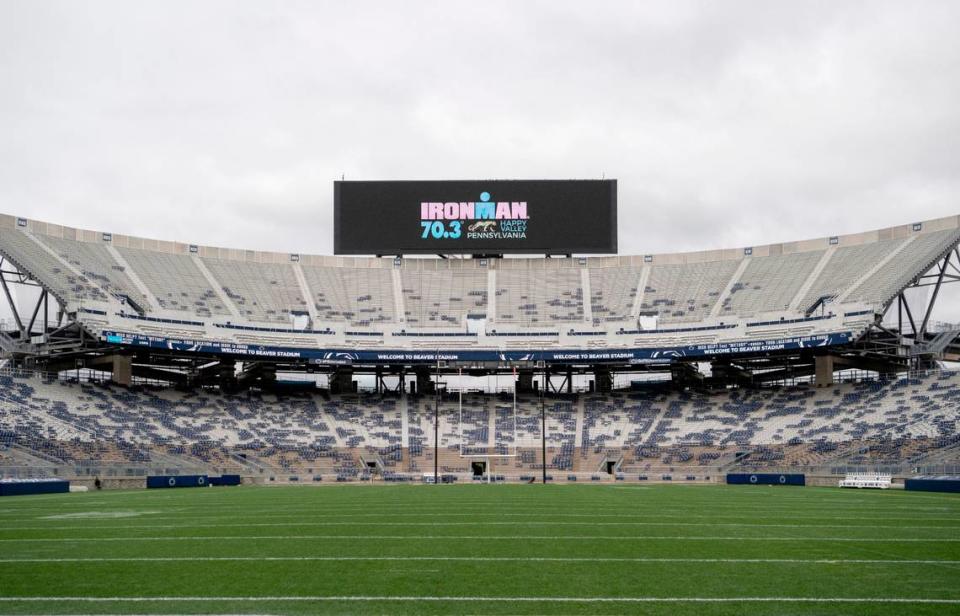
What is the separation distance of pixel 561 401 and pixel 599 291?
9.37 metres

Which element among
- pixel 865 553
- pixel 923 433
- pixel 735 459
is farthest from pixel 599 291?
pixel 865 553

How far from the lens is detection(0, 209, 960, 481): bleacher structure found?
49594 millimetres

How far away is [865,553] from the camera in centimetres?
1312

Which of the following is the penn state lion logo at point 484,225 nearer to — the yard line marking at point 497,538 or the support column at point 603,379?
the support column at point 603,379

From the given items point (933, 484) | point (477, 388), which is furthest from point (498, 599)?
point (477, 388)

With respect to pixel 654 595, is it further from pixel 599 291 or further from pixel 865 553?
pixel 599 291

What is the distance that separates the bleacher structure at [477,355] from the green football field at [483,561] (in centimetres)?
2596

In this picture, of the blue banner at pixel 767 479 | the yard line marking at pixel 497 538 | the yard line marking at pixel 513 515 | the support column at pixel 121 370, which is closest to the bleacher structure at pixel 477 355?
the support column at pixel 121 370

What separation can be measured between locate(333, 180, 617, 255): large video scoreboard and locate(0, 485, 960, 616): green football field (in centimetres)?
4375

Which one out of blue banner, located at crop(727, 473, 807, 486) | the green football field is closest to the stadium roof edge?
blue banner, located at crop(727, 473, 807, 486)

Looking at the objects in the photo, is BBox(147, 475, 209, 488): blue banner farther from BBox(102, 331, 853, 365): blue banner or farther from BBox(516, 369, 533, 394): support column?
BBox(516, 369, 533, 394): support column

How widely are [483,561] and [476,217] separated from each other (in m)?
54.3

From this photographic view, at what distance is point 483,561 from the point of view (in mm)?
12461

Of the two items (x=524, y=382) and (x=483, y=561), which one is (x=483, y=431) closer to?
(x=524, y=382)
